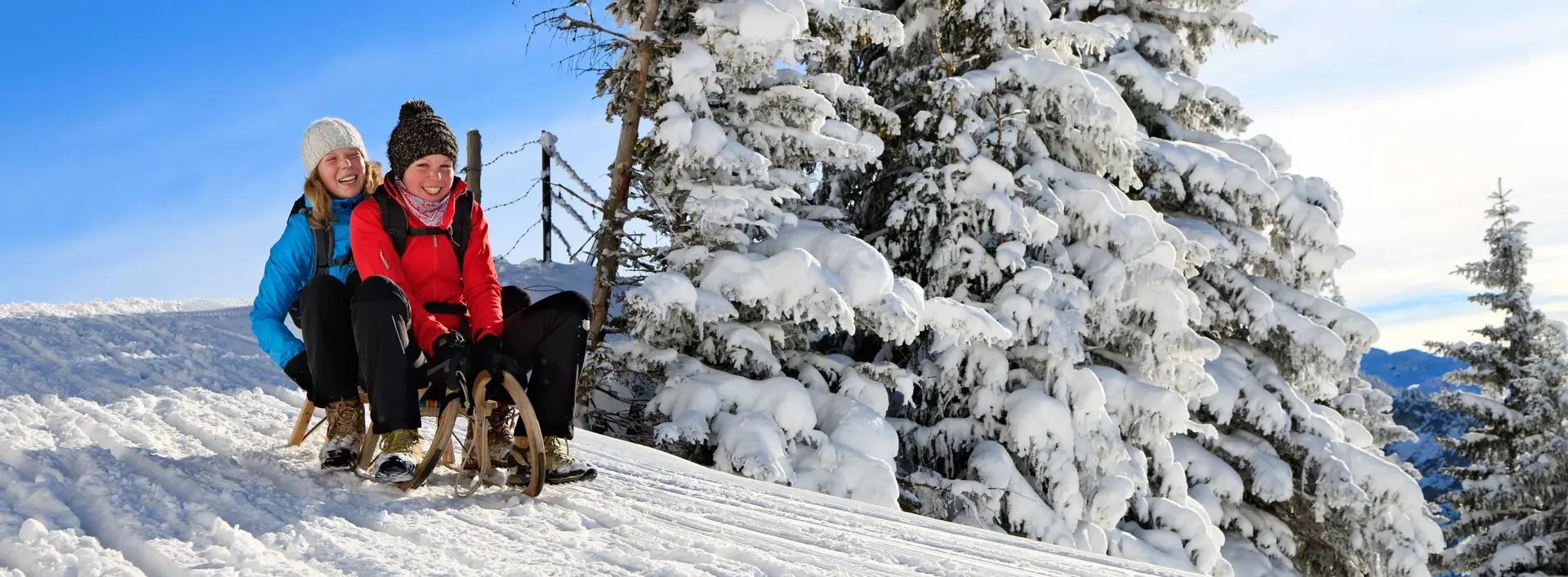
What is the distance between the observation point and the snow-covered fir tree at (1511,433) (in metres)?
16.5

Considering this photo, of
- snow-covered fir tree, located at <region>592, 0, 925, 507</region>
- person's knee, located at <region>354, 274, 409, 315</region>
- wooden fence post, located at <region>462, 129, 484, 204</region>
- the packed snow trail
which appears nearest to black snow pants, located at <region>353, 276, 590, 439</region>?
person's knee, located at <region>354, 274, 409, 315</region>

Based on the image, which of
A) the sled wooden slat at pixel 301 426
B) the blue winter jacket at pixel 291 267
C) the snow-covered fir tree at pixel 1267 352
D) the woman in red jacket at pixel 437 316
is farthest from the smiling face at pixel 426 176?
the snow-covered fir tree at pixel 1267 352

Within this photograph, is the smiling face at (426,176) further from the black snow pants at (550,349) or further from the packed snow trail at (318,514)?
the packed snow trail at (318,514)

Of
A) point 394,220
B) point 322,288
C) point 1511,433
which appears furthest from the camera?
point 1511,433

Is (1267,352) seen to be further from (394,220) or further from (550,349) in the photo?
(394,220)

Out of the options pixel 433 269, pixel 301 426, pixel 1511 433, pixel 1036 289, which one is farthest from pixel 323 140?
pixel 1511 433

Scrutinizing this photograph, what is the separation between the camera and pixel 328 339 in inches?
139

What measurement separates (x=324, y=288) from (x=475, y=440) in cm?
69

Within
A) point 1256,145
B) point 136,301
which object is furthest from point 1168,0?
point 136,301

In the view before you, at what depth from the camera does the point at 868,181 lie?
10.1 m

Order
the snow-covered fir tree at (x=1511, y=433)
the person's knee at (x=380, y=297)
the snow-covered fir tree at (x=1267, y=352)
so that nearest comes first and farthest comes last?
the person's knee at (x=380, y=297), the snow-covered fir tree at (x=1267, y=352), the snow-covered fir tree at (x=1511, y=433)

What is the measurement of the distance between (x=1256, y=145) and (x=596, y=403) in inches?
354

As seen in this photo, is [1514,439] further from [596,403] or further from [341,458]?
[341,458]

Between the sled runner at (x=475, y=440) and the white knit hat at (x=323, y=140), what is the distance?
0.88 metres
